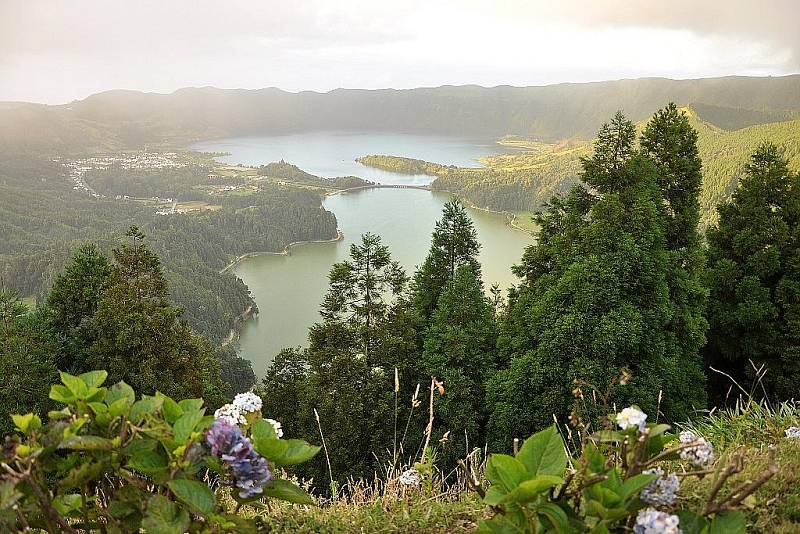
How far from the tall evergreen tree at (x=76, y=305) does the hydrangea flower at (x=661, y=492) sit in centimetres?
1457

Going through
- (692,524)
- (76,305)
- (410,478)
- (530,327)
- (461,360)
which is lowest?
(461,360)

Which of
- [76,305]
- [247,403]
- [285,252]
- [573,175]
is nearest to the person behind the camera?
[247,403]

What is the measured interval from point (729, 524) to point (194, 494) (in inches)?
49.4

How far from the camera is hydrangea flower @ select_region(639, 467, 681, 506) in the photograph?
1346 millimetres

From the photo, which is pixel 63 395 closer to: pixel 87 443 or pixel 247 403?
pixel 87 443

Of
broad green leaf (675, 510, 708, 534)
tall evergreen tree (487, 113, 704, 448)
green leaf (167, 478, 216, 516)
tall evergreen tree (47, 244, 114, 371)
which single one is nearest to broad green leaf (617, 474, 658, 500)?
broad green leaf (675, 510, 708, 534)

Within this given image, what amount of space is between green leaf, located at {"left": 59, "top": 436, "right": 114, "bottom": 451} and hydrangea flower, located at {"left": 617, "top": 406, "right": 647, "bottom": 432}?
1268 mm

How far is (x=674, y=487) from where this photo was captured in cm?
136

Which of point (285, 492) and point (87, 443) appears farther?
point (285, 492)

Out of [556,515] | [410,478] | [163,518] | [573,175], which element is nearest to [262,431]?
[163,518]

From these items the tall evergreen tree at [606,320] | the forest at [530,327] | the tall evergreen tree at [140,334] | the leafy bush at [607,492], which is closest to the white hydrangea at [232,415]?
the leafy bush at [607,492]

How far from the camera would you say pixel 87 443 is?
4.17 feet

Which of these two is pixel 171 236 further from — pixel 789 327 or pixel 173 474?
pixel 173 474

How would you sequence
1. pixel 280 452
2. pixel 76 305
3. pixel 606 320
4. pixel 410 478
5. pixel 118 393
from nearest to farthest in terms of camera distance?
1. pixel 280 452
2. pixel 118 393
3. pixel 410 478
4. pixel 606 320
5. pixel 76 305
